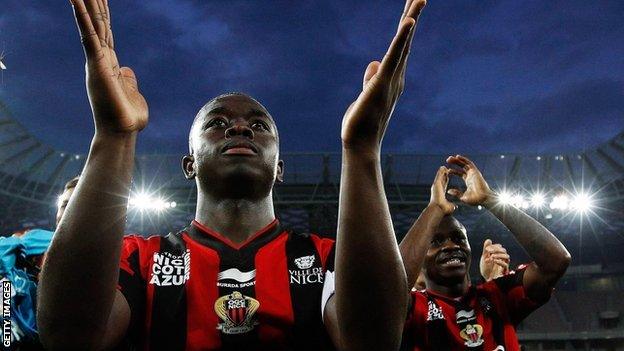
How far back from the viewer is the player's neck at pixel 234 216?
1.86 metres

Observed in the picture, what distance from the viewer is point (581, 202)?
1784 centimetres

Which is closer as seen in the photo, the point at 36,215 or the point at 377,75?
the point at 377,75

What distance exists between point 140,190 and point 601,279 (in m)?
19.8

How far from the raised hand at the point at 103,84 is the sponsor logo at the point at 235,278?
573 millimetres

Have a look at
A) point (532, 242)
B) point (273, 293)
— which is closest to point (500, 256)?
point (532, 242)

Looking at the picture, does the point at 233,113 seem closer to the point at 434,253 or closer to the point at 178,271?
the point at 178,271

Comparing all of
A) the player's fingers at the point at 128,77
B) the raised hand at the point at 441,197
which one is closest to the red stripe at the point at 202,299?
the player's fingers at the point at 128,77

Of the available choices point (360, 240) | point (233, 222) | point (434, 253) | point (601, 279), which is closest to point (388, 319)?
point (360, 240)

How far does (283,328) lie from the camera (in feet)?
5.33

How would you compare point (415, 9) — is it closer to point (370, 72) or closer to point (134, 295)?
point (370, 72)

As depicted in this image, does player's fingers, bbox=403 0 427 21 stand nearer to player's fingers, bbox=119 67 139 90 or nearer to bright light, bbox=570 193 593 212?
player's fingers, bbox=119 67 139 90

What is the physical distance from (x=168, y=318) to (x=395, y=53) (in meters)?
1.04

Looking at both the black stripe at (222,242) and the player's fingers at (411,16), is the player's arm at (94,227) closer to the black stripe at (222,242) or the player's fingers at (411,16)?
the black stripe at (222,242)

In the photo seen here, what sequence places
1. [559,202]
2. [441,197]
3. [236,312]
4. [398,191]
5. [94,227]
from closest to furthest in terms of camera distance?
[94,227], [236,312], [441,197], [398,191], [559,202]
